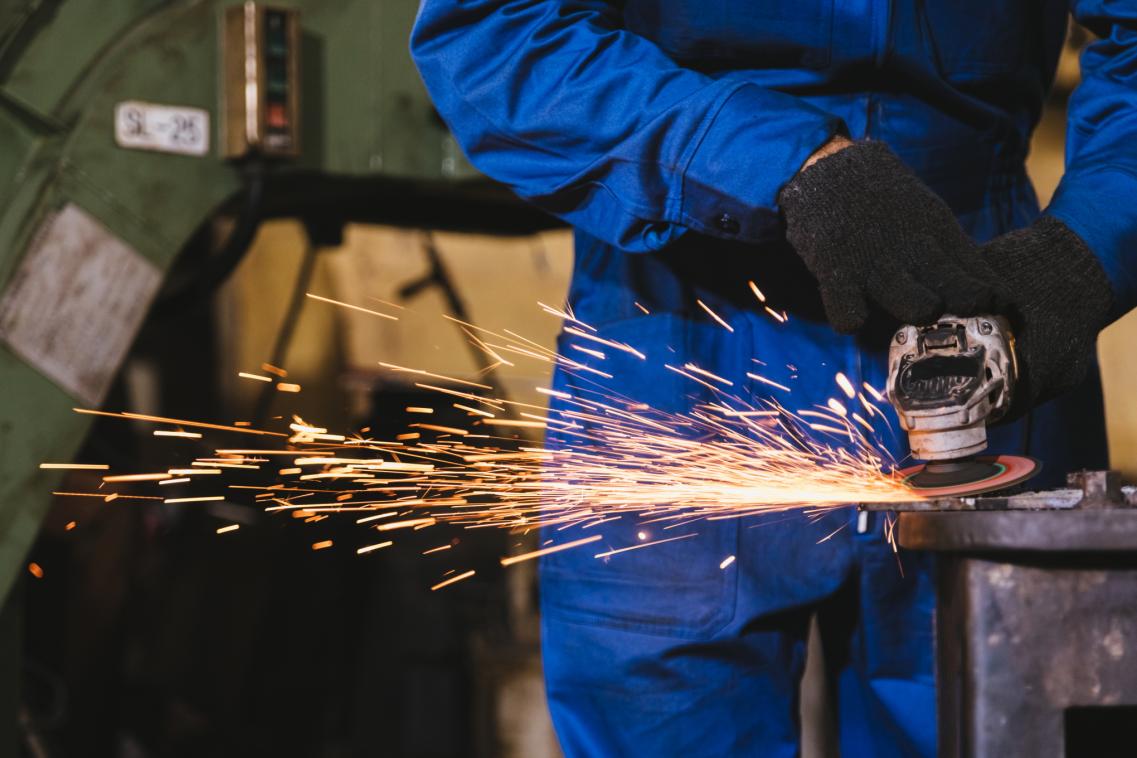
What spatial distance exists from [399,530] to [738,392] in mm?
3283

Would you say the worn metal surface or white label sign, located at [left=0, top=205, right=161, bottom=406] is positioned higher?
white label sign, located at [left=0, top=205, right=161, bottom=406]

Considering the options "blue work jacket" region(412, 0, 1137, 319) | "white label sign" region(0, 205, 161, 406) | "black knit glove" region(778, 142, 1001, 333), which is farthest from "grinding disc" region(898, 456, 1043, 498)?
"white label sign" region(0, 205, 161, 406)

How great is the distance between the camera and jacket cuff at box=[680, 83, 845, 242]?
4.47 ft

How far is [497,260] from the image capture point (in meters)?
5.42

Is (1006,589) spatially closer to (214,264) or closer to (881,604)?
(881,604)

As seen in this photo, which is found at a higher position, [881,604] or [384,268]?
[384,268]

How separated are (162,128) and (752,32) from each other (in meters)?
1.37

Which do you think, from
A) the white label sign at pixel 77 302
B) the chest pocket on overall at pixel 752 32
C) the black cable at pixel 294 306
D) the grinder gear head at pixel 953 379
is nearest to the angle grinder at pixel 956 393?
the grinder gear head at pixel 953 379

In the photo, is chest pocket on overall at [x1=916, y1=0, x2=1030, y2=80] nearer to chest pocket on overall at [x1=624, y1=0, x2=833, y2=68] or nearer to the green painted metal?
chest pocket on overall at [x1=624, y1=0, x2=833, y2=68]

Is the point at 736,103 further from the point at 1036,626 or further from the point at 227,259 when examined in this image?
the point at 227,259

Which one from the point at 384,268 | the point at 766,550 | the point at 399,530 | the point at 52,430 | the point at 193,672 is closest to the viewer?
the point at 766,550

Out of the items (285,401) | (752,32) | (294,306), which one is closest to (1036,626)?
(752,32)

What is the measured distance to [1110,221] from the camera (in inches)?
60.8

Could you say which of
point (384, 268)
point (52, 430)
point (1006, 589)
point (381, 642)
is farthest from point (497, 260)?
point (1006, 589)
